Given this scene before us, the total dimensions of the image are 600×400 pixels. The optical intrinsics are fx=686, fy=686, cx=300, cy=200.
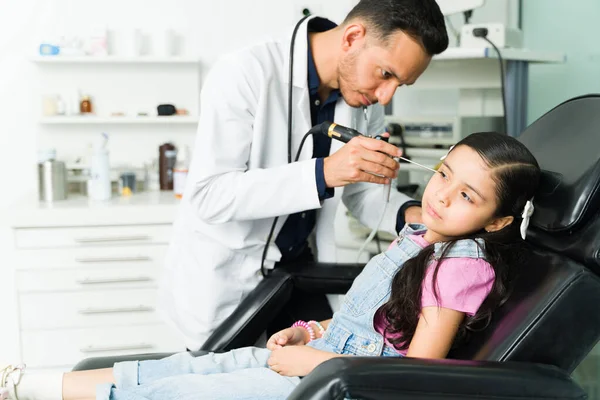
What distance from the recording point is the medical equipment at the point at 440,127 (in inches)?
89.7

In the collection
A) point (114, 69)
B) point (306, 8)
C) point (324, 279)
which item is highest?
point (306, 8)

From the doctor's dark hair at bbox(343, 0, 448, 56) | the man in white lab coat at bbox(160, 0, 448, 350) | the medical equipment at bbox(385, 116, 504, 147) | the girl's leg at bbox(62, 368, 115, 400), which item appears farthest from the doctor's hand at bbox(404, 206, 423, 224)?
the girl's leg at bbox(62, 368, 115, 400)

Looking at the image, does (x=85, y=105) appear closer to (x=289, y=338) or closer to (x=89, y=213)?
(x=89, y=213)

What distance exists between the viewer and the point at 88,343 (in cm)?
255

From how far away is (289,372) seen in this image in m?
1.28

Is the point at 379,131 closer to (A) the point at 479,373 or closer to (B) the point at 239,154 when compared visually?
(B) the point at 239,154

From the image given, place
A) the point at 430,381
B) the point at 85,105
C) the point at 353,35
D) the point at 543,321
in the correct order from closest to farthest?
the point at 430,381, the point at 543,321, the point at 353,35, the point at 85,105

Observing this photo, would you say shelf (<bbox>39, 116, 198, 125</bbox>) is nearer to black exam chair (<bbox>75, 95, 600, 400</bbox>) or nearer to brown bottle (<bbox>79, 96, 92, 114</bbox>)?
brown bottle (<bbox>79, 96, 92, 114</bbox>)

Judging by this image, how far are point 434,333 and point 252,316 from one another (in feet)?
1.69

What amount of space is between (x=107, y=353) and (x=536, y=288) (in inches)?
73.6

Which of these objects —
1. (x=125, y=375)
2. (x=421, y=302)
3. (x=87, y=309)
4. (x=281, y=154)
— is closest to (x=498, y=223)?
(x=421, y=302)

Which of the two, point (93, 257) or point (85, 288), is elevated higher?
point (93, 257)

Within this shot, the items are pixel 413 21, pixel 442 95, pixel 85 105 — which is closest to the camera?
pixel 413 21

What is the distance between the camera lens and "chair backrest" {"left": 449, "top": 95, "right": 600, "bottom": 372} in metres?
1.12
